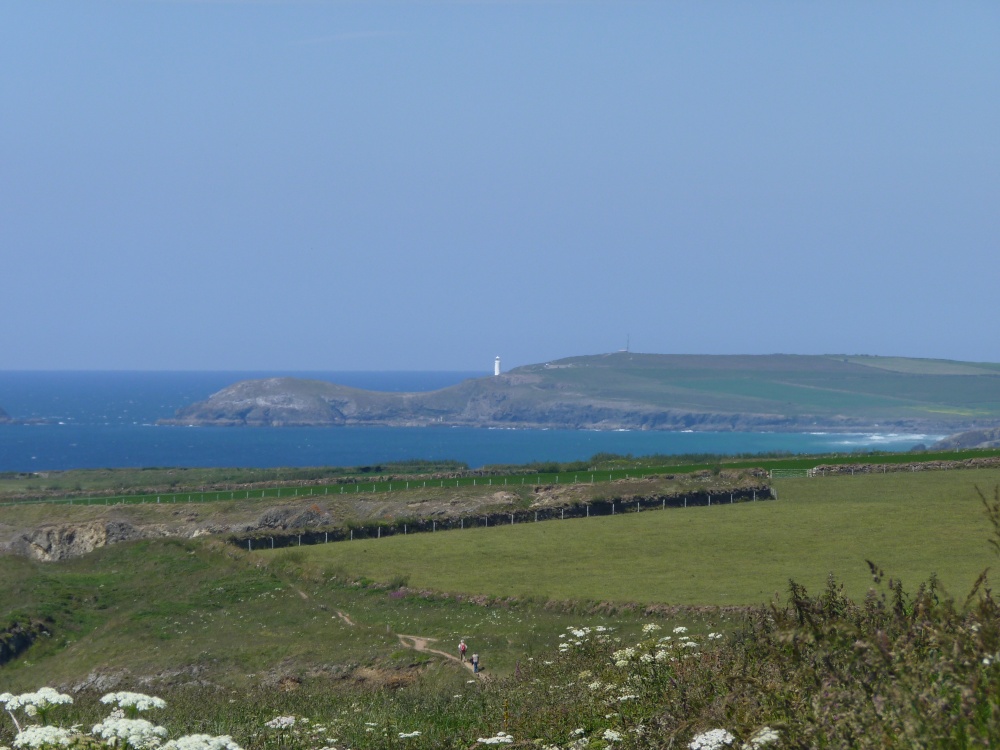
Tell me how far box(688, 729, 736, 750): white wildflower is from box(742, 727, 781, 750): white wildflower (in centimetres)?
19

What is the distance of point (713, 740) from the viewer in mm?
6914

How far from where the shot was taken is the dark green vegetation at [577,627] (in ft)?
21.2

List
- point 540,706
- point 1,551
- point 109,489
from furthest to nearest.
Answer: point 109,489 → point 1,551 → point 540,706

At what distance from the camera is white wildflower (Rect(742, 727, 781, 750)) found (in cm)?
645

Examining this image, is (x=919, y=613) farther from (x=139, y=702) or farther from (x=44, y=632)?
(x=44, y=632)

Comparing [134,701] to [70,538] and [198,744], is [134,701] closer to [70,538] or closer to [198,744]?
[198,744]

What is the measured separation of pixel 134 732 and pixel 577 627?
20.8 metres

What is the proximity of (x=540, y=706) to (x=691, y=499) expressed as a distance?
45764 mm

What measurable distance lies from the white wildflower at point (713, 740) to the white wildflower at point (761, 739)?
0.63 feet

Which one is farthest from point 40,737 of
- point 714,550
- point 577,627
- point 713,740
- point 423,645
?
point 714,550

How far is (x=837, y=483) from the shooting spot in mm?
60125

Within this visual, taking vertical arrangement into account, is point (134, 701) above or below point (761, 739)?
below

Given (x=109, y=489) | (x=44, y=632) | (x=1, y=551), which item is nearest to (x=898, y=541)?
(x=44, y=632)

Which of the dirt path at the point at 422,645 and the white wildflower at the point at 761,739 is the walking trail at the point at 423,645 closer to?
the dirt path at the point at 422,645
